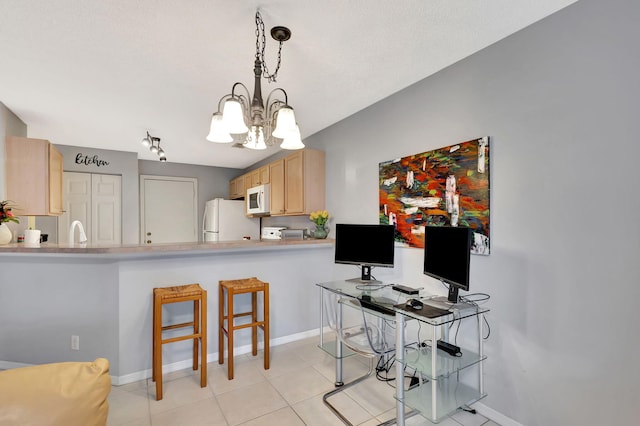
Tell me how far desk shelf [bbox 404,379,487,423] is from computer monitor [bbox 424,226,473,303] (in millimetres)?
574

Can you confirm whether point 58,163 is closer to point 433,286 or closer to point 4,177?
point 4,177

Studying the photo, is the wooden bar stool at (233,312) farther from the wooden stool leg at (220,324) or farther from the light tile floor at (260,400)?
the light tile floor at (260,400)

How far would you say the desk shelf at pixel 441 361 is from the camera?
5.69 feet

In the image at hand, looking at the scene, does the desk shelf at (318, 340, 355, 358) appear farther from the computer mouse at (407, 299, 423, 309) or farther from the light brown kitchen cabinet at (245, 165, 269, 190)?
the light brown kitchen cabinet at (245, 165, 269, 190)

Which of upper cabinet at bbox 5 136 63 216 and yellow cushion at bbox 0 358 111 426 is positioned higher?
upper cabinet at bbox 5 136 63 216

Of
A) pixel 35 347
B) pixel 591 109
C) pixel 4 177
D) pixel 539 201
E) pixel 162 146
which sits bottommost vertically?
pixel 35 347

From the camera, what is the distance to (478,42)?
1925mm

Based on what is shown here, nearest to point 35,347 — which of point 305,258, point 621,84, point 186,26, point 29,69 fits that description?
point 29,69

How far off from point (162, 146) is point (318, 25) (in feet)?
11.5

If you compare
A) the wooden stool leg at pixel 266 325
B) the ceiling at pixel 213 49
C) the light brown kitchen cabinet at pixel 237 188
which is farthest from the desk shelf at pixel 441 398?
the light brown kitchen cabinet at pixel 237 188

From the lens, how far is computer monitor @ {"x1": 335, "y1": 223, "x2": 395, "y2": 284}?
7.85 feet

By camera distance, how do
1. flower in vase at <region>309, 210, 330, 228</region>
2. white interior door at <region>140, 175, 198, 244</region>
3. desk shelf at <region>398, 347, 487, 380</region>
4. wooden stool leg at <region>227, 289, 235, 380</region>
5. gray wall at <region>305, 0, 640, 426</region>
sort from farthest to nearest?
white interior door at <region>140, 175, 198, 244</region>, flower in vase at <region>309, 210, 330, 228</region>, wooden stool leg at <region>227, 289, 235, 380</region>, desk shelf at <region>398, 347, 487, 380</region>, gray wall at <region>305, 0, 640, 426</region>

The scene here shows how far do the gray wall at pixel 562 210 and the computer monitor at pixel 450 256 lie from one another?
11.9 inches

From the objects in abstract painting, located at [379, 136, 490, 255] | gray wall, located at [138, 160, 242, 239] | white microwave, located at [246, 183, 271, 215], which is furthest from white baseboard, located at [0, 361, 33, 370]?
gray wall, located at [138, 160, 242, 239]
